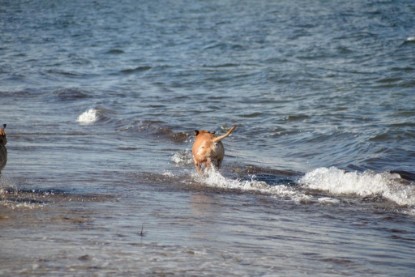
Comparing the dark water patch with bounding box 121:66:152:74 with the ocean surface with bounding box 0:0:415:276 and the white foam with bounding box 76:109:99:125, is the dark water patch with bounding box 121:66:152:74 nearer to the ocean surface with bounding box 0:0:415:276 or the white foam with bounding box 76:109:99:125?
the ocean surface with bounding box 0:0:415:276

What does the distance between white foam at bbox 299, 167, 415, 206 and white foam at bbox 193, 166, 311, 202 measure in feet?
1.72

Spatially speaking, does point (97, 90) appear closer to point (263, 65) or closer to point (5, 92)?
point (5, 92)

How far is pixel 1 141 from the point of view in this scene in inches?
348

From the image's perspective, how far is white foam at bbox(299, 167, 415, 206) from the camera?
9867 millimetres

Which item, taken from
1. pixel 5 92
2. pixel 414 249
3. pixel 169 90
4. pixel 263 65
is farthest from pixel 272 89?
pixel 414 249

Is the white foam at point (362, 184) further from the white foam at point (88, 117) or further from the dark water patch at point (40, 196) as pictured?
the white foam at point (88, 117)

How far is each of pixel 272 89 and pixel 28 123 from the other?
7.11 m

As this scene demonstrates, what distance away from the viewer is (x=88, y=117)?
51.3 ft

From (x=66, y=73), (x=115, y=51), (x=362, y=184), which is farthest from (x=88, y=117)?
(x=115, y=51)

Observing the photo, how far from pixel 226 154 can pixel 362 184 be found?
9.43 feet

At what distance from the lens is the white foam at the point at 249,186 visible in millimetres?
9555

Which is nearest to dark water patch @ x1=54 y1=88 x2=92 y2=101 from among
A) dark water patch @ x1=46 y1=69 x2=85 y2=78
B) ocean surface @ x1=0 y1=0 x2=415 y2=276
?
ocean surface @ x1=0 y1=0 x2=415 y2=276

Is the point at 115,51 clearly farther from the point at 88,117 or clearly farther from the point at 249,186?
the point at 249,186

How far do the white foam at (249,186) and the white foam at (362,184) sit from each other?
0.53 meters
